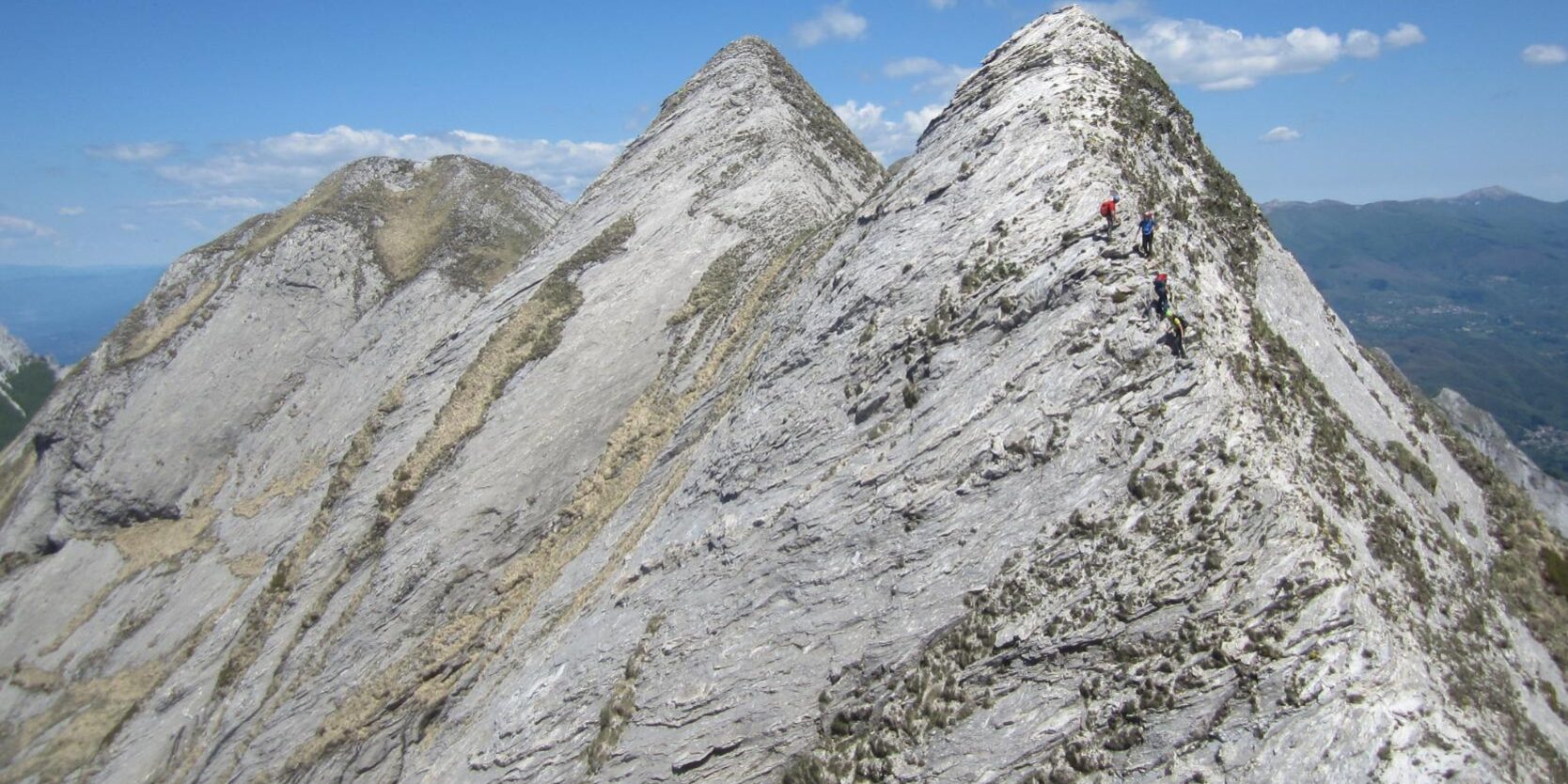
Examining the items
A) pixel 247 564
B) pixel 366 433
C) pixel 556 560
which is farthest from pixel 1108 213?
pixel 247 564

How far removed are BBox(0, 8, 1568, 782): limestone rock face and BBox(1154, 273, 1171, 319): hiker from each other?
284mm

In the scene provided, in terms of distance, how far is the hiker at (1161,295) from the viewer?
1583cm

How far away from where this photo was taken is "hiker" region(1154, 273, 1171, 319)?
51.9 ft

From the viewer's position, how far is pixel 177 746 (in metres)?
35.2

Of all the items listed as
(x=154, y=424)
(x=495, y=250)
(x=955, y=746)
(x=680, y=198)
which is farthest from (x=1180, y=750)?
(x=154, y=424)

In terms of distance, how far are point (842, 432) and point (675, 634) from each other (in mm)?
6140

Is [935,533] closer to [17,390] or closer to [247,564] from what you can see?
[247,564]

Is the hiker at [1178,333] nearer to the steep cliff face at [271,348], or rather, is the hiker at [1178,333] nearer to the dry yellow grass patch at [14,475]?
the steep cliff face at [271,348]

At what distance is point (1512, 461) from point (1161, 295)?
4613 cm

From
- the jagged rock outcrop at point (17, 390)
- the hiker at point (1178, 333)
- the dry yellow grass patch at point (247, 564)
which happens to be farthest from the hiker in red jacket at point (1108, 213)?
the jagged rock outcrop at point (17, 390)

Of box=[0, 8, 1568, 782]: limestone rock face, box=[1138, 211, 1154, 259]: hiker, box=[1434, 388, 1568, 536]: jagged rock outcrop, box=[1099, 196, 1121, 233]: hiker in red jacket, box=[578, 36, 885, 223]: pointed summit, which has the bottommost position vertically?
box=[1434, 388, 1568, 536]: jagged rock outcrop

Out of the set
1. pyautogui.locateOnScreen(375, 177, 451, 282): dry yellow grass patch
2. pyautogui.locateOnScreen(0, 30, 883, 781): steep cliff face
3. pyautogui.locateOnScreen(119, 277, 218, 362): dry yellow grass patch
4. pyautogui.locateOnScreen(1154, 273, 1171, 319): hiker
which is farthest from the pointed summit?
pyautogui.locateOnScreen(119, 277, 218, 362): dry yellow grass patch

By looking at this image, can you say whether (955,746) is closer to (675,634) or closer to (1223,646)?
(1223,646)

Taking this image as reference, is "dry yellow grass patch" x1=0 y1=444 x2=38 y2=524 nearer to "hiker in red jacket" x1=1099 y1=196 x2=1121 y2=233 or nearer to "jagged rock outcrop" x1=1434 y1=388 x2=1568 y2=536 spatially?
"hiker in red jacket" x1=1099 y1=196 x2=1121 y2=233
